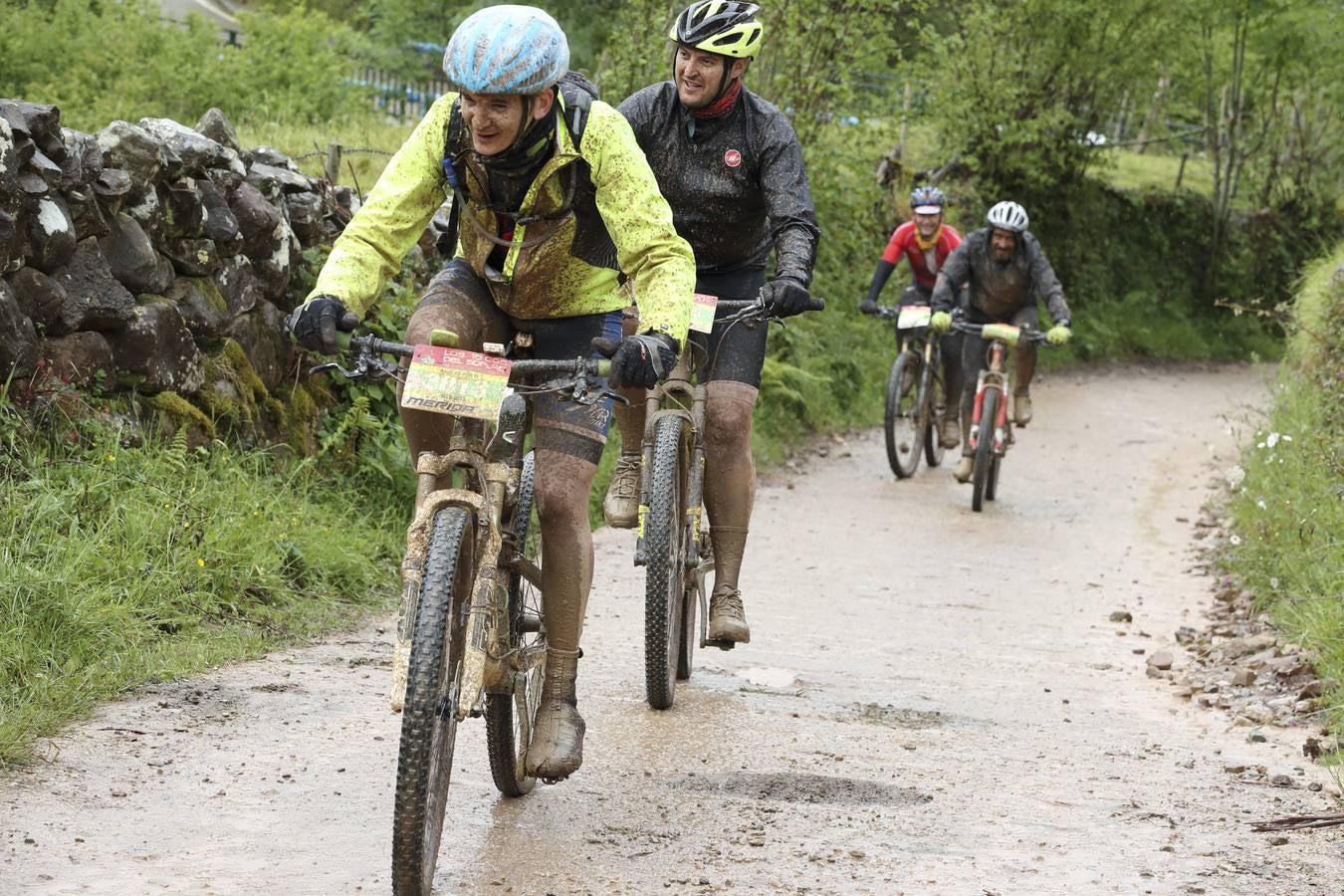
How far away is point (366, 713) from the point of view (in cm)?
589

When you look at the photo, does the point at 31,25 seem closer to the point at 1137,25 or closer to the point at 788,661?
the point at 788,661

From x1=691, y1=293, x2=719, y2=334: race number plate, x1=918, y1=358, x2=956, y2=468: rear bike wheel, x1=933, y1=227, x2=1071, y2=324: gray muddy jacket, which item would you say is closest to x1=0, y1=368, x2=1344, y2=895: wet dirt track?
x1=691, y1=293, x2=719, y2=334: race number plate

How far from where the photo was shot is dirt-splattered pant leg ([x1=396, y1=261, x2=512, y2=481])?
4.45 metres

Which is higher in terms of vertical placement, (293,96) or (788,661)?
(293,96)

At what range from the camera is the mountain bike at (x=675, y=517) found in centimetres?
614

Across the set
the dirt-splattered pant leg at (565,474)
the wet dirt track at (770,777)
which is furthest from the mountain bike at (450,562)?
the wet dirt track at (770,777)

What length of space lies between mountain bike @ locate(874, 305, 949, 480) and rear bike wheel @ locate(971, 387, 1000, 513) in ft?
3.29

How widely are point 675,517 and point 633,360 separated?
7.29ft

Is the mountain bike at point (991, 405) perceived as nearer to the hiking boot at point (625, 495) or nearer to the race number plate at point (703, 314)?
the hiking boot at point (625, 495)

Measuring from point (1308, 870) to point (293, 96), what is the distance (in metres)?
13.5

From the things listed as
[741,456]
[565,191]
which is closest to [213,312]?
[741,456]

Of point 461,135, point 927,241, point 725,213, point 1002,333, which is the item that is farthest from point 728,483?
point 927,241

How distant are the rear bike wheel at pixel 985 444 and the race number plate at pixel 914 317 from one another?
0.88 m

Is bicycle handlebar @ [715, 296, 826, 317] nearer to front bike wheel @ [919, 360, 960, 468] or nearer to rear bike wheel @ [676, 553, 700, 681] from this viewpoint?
rear bike wheel @ [676, 553, 700, 681]
